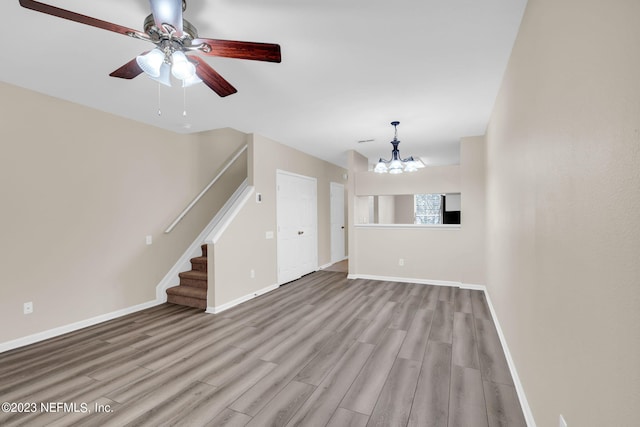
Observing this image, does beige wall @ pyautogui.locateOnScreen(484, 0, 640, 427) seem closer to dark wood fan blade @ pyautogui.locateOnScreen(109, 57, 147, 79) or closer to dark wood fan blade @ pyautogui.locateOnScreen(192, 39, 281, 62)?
dark wood fan blade @ pyautogui.locateOnScreen(192, 39, 281, 62)

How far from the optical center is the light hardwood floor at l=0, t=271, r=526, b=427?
1.82 m

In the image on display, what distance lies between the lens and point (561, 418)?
1.21m

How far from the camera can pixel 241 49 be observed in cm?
171

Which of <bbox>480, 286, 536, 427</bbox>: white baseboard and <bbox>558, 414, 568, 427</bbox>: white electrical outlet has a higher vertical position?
<bbox>558, 414, 568, 427</bbox>: white electrical outlet

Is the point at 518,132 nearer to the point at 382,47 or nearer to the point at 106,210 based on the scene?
the point at 382,47

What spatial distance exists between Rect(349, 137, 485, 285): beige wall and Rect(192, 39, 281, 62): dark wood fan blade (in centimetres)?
405

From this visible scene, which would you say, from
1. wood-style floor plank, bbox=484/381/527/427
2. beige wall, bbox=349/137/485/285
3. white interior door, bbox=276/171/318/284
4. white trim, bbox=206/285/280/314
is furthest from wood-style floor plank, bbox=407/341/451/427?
white interior door, bbox=276/171/318/284

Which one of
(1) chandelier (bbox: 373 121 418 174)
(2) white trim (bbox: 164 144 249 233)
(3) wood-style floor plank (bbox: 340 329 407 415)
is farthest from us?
(2) white trim (bbox: 164 144 249 233)

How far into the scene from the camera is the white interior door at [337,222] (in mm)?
7098

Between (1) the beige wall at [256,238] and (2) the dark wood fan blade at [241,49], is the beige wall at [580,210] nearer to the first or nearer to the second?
(2) the dark wood fan blade at [241,49]

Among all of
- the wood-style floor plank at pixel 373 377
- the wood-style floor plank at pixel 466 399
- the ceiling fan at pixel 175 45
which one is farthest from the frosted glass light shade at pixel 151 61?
the wood-style floor plank at pixel 466 399

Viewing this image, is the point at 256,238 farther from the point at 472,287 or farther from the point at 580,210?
the point at 580,210

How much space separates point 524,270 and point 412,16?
1803mm

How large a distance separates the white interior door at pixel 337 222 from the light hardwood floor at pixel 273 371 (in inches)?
137
